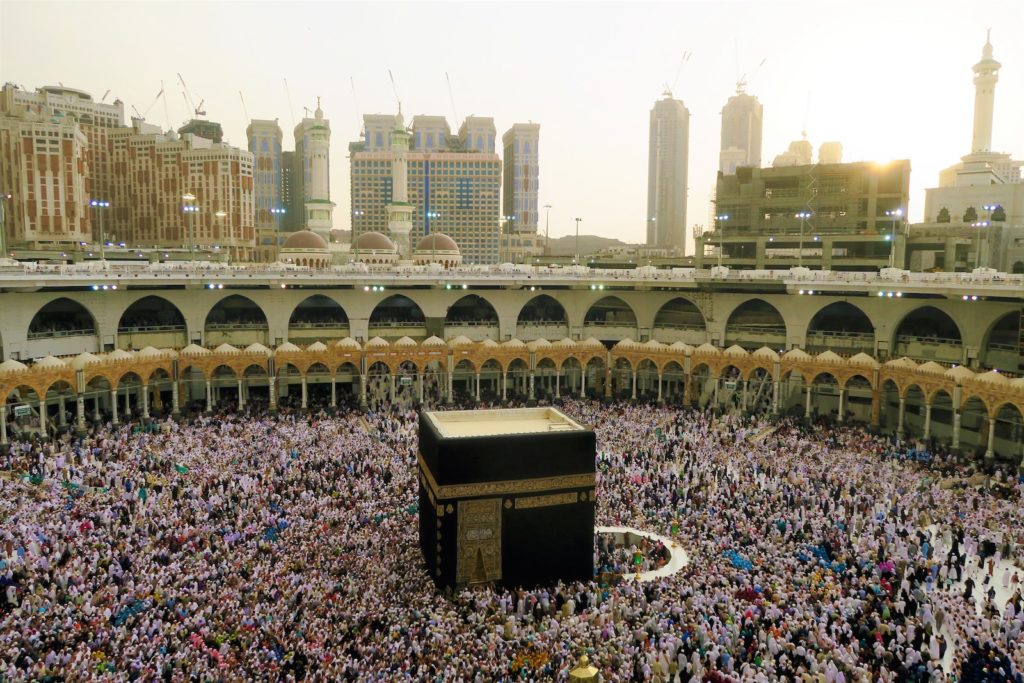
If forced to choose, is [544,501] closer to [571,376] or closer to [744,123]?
[571,376]

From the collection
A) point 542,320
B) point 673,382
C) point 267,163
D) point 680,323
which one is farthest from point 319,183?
point 267,163

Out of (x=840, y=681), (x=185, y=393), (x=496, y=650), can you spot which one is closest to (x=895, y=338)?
(x=840, y=681)

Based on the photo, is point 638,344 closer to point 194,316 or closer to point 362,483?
point 362,483

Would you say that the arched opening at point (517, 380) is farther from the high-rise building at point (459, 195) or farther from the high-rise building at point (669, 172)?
the high-rise building at point (669, 172)

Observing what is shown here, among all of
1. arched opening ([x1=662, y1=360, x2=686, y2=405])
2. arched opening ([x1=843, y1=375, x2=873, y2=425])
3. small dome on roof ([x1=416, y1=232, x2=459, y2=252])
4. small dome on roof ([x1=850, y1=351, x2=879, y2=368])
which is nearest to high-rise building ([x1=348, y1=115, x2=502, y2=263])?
small dome on roof ([x1=416, y1=232, x2=459, y2=252])

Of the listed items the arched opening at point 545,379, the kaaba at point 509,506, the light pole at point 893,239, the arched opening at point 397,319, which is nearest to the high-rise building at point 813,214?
the light pole at point 893,239

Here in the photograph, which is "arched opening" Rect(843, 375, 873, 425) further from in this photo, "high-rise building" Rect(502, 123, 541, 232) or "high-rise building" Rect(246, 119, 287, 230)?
"high-rise building" Rect(246, 119, 287, 230)
